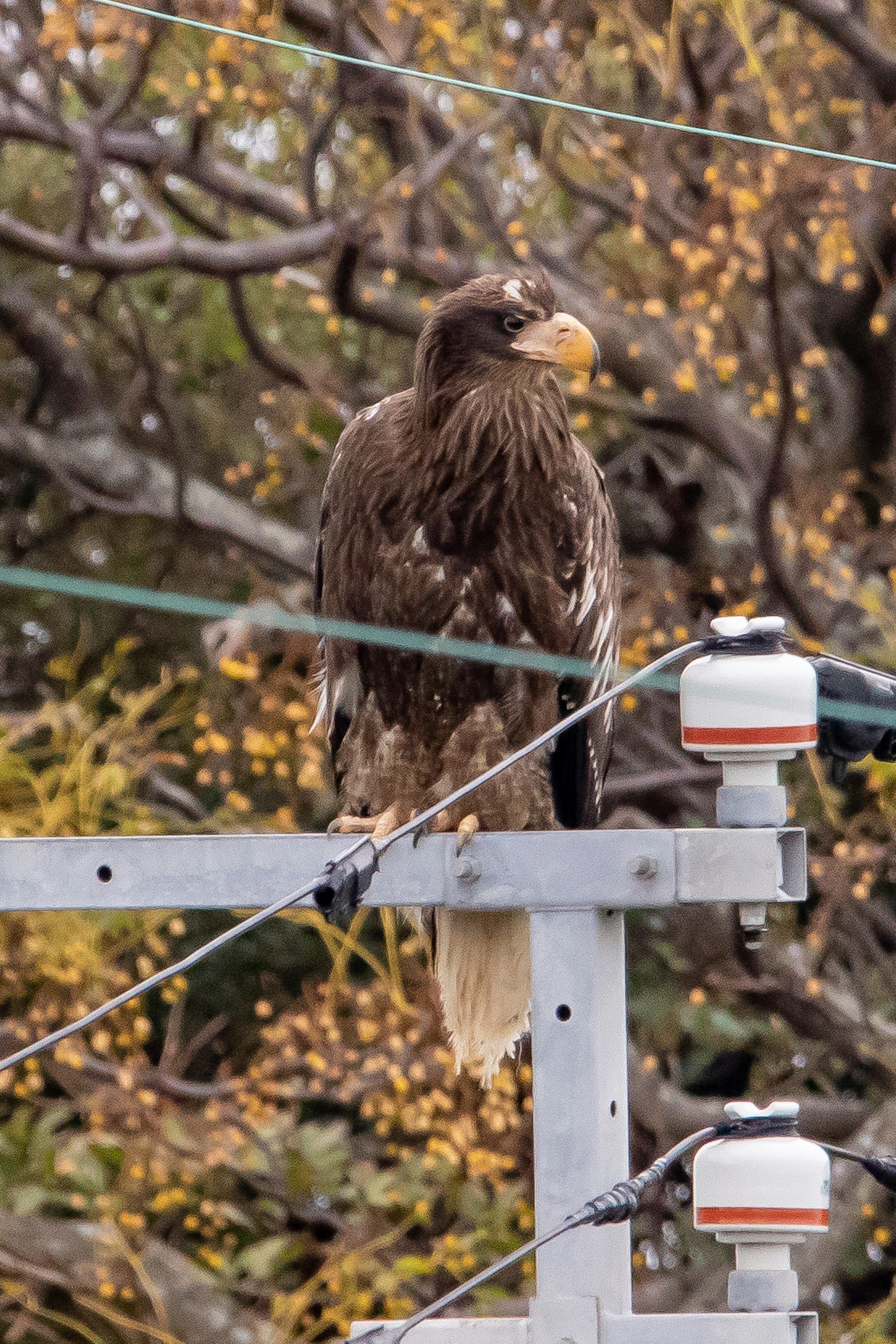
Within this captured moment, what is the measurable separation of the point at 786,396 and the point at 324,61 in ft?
5.55

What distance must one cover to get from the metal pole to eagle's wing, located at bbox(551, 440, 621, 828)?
1.40m

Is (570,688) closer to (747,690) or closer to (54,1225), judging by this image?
(747,690)

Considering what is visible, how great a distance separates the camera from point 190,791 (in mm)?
6133

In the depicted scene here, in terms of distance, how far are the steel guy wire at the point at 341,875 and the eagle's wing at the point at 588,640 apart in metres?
1.21

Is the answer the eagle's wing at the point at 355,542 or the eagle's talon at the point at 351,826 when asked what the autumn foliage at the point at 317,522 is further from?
the eagle's talon at the point at 351,826

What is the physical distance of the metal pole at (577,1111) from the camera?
71.2 inches

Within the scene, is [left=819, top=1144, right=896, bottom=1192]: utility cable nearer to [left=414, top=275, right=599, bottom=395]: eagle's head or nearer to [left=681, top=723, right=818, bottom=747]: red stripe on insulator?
[left=681, top=723, right=818, bottom=747]: red stripe on insulator

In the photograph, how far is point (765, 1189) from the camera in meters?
1.83

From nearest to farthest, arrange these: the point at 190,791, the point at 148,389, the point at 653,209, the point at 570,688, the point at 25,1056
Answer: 1. the point at 25,1056
2. the point at 570,688
3. the point at 653,209
4. the point at 148,389
5. the point at 190,791

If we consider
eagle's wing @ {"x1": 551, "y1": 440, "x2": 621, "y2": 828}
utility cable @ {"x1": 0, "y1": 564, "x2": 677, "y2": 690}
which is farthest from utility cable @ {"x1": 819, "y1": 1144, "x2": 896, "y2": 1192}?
eagle's wing @ {"x1": 551, "y1": 440, "x2": 621, "y2": 828}

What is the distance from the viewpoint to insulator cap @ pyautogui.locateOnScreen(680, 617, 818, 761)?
188cm

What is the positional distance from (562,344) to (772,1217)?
1574 millimetres

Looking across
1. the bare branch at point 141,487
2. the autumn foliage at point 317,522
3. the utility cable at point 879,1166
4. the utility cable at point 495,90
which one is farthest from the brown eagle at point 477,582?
the bare branch at point 141,487

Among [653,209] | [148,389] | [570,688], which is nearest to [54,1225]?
[148,389]
